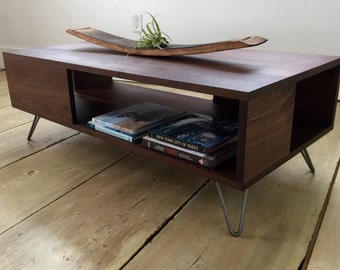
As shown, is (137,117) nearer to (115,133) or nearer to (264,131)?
(115,133)

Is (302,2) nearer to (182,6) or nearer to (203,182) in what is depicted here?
(182,6)

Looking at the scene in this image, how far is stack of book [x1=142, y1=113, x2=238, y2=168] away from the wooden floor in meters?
0.18

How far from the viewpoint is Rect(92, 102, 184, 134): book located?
1.07 m

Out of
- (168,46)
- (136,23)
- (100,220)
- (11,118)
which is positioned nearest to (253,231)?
(100,220)

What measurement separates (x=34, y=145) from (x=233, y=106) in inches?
31.4

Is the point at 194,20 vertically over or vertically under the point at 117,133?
over

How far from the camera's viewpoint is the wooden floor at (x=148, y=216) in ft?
2.76

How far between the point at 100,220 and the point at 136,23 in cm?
175

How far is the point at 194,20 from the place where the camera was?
7.43 ft

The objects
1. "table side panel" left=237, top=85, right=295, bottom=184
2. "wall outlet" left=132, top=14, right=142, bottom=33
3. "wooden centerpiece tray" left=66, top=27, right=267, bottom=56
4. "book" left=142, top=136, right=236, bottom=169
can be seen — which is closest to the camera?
"table side panel" left=237, top=85, right=295, bottom=184

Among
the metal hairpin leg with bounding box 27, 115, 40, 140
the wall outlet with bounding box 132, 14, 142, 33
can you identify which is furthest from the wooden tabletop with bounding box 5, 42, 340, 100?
the wall outlet with bounding box 132, 14, 142, 33

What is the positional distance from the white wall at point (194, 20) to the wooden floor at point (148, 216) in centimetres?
80

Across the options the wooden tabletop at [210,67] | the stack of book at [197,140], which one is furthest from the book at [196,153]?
the wooden tabletop at [210,67]

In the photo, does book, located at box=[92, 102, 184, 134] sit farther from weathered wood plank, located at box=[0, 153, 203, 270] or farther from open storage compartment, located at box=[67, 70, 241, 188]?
weathered wood plank, located at box=[0, 153, 203, 270]
